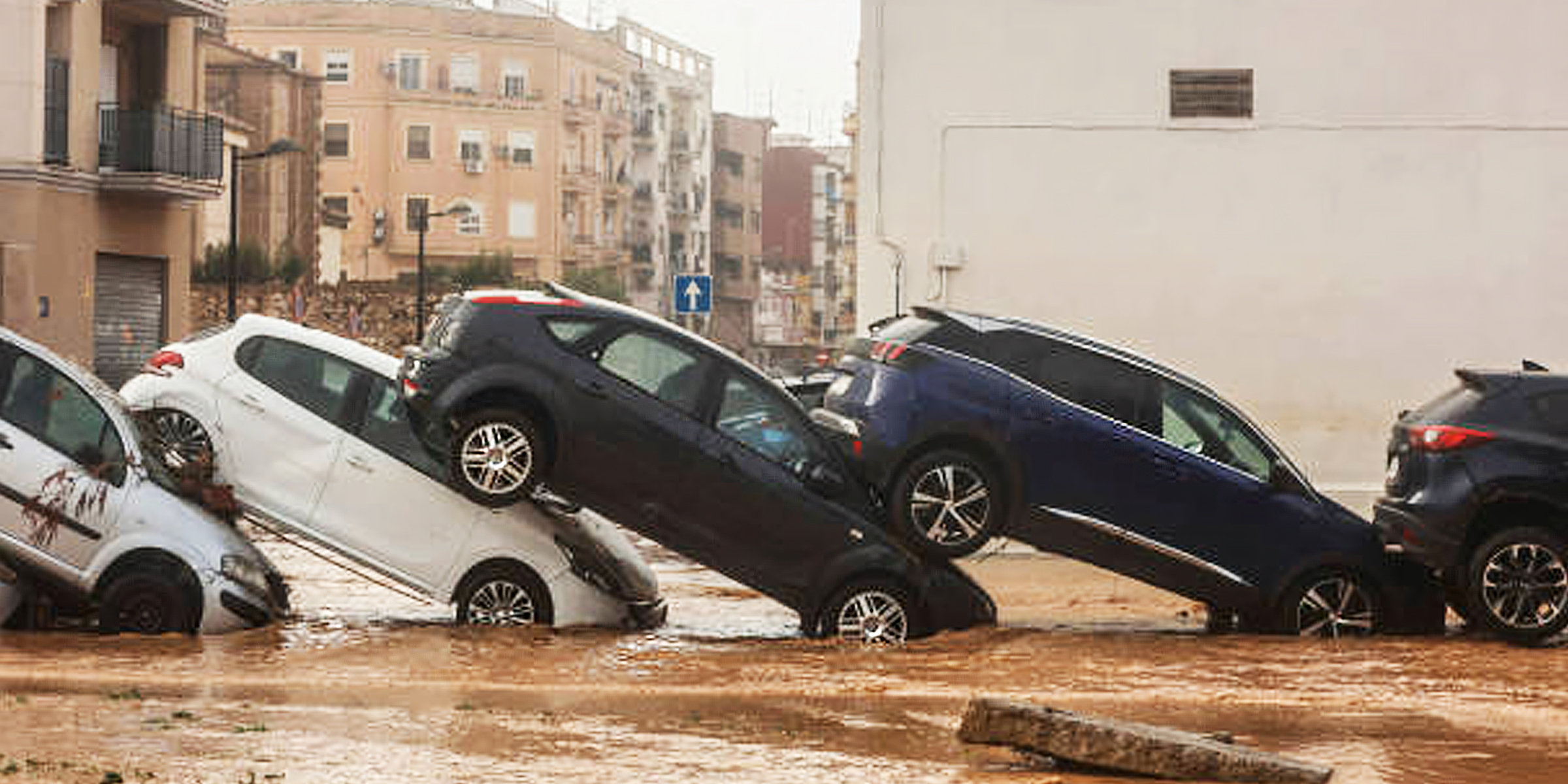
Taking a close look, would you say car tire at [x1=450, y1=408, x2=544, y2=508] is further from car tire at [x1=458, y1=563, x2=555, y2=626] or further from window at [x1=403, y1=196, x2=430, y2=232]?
window at [x1=403, y1=196, x2=430, y2=232]

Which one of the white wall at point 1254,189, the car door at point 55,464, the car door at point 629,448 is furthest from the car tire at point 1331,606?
the white wall at point 1254,189

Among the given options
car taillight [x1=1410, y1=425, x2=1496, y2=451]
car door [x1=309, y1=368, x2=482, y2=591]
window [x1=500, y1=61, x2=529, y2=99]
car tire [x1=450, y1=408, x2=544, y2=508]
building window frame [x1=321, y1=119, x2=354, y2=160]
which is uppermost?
window [x1=500, y1=61, x2=529, y2=99]

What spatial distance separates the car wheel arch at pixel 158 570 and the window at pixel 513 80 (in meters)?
77.1

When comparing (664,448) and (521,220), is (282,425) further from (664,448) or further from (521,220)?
(521,220)

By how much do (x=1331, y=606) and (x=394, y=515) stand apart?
19.0 ft

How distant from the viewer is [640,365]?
14.6 m

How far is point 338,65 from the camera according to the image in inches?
3462

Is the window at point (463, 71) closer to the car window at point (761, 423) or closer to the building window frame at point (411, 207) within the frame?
the building window frame at point (411, 207)

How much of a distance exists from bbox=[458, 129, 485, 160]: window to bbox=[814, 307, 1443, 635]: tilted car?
245ft

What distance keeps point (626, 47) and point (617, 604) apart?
294 ft

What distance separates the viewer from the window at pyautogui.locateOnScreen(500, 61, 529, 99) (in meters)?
90.0

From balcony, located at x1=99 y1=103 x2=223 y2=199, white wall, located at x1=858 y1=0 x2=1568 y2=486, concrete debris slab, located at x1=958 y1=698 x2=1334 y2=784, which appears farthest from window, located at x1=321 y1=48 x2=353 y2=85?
concrete debris slab, located at x1=958 y1=698 x2=1334 y2=784

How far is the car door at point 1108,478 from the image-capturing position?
590 inches

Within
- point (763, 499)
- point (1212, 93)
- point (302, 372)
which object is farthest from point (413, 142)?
point (763, 499)
